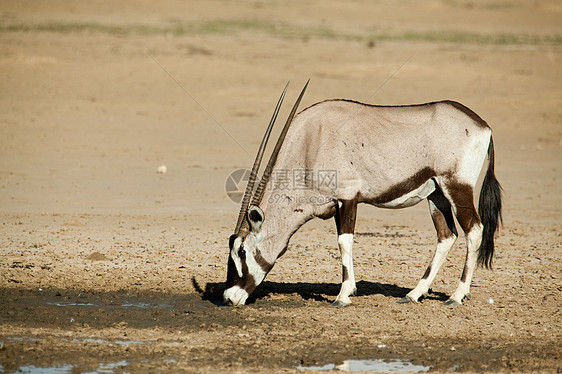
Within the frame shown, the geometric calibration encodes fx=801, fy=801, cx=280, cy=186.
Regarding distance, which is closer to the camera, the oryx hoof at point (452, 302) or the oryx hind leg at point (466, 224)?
the oryx hind leg at point (466, 224)

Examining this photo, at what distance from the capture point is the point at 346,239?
764 centimetres

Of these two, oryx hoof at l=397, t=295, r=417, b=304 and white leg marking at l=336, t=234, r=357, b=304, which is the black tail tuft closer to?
oryx hoof at l=397, t=295, r=417, b=304

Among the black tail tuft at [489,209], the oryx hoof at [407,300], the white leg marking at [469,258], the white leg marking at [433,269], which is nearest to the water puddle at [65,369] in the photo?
the oryx hoof at [407,300]

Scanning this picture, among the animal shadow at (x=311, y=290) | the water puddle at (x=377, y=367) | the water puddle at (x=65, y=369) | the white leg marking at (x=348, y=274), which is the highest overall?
the white leg marking at (x=348, y=274)

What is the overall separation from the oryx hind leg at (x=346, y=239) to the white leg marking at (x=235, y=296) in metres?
0.89

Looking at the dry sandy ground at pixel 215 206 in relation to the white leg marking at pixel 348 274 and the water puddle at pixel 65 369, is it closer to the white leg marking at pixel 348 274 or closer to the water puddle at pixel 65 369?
the water puddle at pixel 65 369

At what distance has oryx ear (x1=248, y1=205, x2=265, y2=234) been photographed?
288 inches

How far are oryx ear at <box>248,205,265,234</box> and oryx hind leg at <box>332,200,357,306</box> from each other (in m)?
0.80

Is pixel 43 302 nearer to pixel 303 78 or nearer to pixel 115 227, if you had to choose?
pixel 115 227

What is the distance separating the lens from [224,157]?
638 inches

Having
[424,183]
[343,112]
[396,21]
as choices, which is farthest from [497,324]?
[396,21]

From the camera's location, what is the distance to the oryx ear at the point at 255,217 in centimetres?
732

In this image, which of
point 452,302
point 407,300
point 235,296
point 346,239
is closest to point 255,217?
point 235,296

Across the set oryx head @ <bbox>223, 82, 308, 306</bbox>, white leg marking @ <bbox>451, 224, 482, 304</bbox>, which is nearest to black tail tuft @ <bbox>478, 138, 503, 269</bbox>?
white leg marking @ <bbox>451, 224, 482, 304</bbox>
